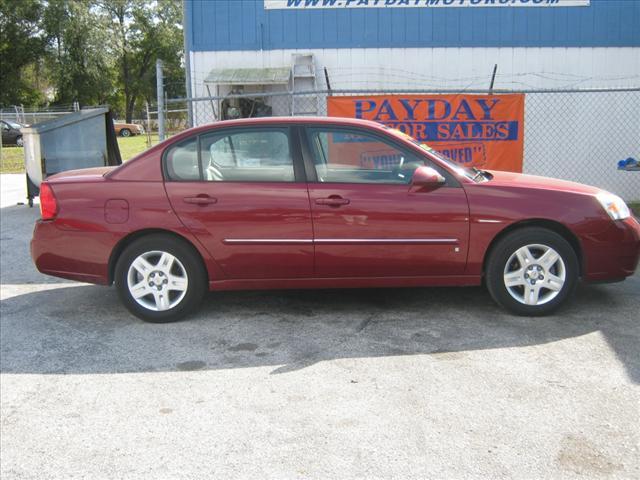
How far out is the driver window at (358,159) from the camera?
5.29 meters

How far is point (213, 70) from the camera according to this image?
11297 millimetres

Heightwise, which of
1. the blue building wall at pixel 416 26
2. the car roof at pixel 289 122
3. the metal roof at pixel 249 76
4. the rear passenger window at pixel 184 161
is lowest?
the rear passenger window at pixel 184 161

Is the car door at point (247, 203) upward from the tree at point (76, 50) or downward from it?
downward

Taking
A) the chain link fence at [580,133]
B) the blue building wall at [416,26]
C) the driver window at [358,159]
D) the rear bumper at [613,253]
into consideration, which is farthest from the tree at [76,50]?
the rear bumper at [613,253]

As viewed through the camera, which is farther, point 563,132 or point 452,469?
point 563,132

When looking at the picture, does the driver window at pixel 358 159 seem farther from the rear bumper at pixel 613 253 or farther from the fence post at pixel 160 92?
the fence post at pixel 160 92

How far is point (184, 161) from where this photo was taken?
537cm

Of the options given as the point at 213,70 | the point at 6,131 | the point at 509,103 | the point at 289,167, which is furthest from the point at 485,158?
the point at 6,131

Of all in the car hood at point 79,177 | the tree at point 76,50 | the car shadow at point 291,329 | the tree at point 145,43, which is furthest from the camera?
the tree at point 145,43

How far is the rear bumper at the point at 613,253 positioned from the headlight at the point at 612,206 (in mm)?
49

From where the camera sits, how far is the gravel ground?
10.8 ft

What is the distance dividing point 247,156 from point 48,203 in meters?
1.61

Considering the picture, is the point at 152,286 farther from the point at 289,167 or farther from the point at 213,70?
the point at 213,70

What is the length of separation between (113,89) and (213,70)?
43.9m
